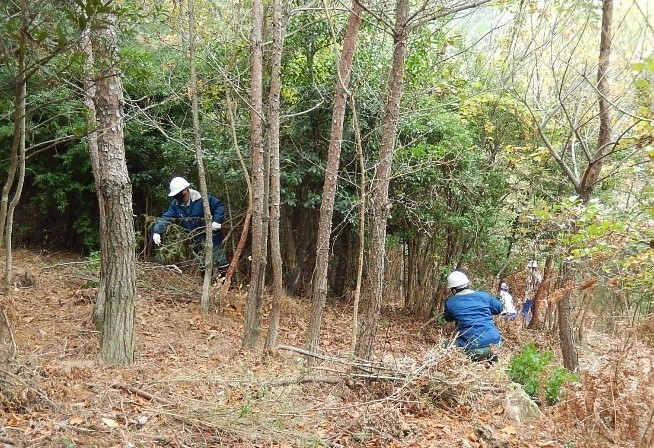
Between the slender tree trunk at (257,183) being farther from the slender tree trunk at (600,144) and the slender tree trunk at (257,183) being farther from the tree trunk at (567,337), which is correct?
the tree trunk at (567,337)

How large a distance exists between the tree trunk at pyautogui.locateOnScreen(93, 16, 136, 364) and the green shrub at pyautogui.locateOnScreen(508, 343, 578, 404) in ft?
12.5

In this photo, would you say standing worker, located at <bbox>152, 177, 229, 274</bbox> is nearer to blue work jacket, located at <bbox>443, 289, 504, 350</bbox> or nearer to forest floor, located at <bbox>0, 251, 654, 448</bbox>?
forest floor, located at <bbox>0, 251, 654, 448</bbox>

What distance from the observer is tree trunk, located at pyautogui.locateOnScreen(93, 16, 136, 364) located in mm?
4441

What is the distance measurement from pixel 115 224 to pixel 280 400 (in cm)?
199

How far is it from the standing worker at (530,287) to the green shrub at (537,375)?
407 cm

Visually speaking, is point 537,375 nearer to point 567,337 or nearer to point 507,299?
point 567,337

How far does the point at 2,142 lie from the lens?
962cm


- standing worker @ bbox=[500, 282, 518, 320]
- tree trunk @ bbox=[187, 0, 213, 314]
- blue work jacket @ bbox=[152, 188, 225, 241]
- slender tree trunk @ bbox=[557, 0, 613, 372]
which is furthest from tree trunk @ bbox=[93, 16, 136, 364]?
standing worker @ bbox=[500, 282, 518, 320]

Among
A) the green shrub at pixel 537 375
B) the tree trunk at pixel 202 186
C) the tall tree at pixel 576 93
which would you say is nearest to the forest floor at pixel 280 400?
the green shrub at pixel 537 375

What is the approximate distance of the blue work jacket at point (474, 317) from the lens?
21.6ft

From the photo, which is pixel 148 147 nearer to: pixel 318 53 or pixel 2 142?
pixel 2 142

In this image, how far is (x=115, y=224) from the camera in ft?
14.9

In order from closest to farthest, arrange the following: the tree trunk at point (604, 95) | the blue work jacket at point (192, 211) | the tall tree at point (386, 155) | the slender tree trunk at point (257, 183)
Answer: the tall tree at point (386, 155), the slender tree trunk at point (257, 183), the tree trunk at point (604, 95), the blue work jacket at point (192, 211)

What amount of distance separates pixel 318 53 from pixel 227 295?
407 cm
